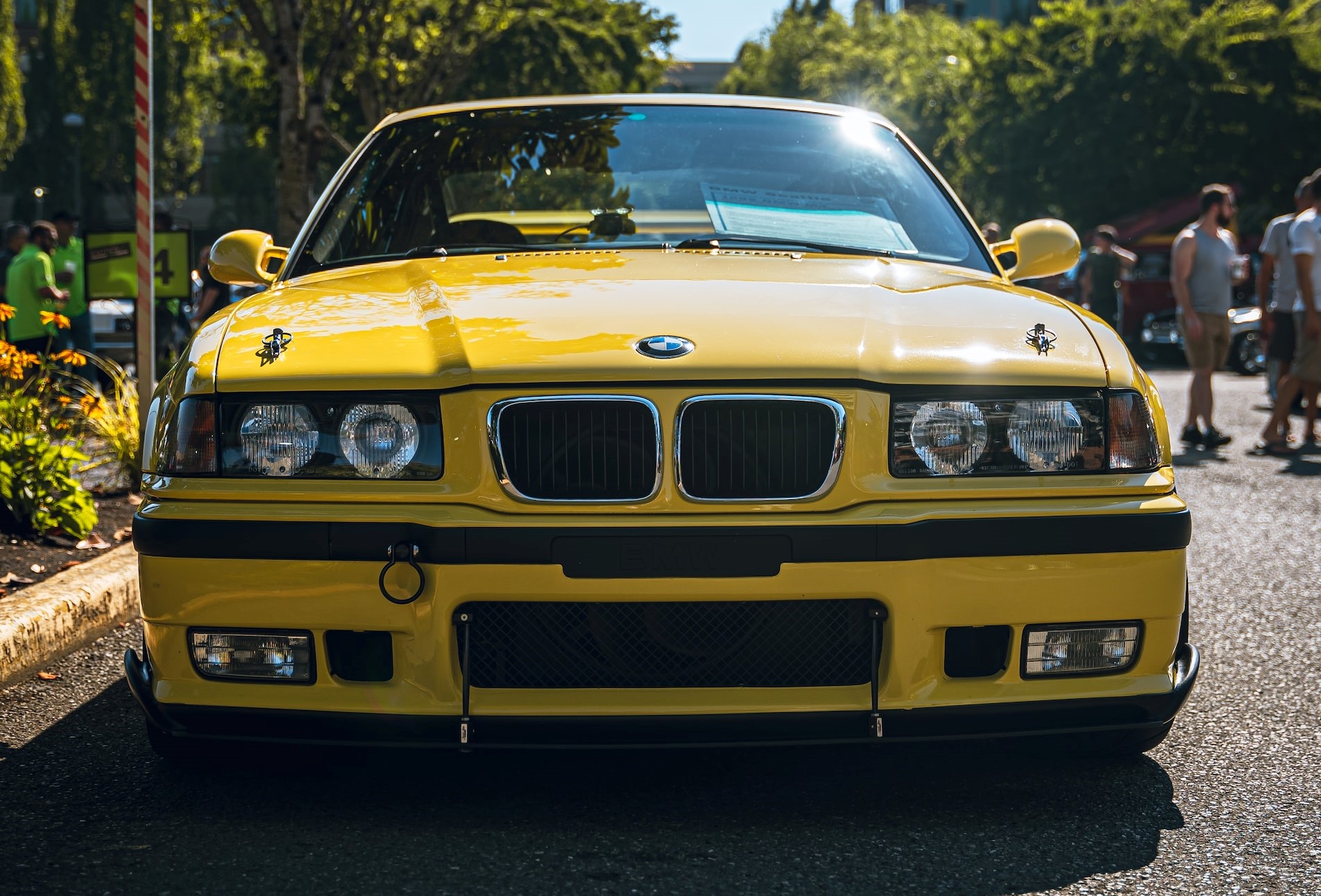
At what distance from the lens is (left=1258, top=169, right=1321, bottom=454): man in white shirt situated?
1070cm

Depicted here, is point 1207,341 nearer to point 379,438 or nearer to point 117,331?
point 379,438

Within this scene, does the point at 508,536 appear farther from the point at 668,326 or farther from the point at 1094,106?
the point at 1094,106

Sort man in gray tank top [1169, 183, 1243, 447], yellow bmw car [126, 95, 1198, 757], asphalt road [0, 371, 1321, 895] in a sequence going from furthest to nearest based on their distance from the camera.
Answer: man in gray tank top [1169, 183, 1243, 447], yellow bmw car [126, 95, 1198, 757], asphalt road [0, 371, 1321, 895]

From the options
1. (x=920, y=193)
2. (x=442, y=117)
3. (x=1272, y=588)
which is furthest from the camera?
(x=1272, y=588)

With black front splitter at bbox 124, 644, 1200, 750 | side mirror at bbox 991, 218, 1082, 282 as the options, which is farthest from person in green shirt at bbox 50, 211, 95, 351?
black front splitter at bbox 124, 644, 1200, 750

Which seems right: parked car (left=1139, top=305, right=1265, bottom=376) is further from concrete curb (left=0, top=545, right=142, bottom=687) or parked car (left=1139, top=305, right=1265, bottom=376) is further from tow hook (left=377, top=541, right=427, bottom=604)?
tow hook (left=377, top=541, right=427, bottom=604)

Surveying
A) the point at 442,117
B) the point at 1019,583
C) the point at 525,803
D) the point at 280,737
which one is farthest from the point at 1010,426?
the point at 442,117

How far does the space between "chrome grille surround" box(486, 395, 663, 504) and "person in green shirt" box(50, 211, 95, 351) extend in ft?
37.8

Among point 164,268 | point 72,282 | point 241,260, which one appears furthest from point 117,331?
point 241,260

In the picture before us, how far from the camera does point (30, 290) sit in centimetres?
1241

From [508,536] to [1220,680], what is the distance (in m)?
2.49

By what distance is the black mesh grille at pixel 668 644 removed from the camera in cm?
305

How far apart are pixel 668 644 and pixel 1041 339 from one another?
977mm

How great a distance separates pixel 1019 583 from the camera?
3078 millimetres
